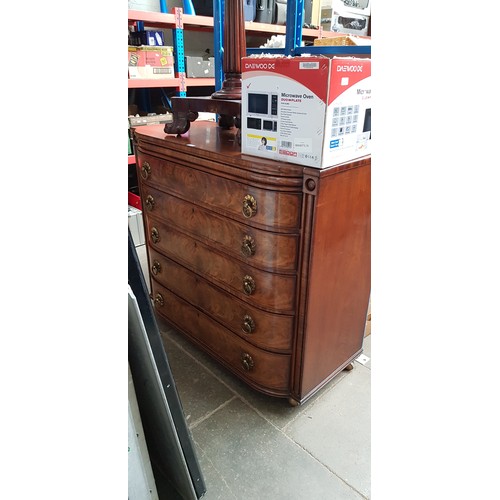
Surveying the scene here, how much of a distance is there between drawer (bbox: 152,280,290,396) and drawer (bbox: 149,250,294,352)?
4 centimetres

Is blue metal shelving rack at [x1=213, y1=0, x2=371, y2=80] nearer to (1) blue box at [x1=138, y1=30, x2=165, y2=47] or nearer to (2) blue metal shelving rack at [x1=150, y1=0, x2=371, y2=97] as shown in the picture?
(2) blue metal shelving rack at [x1=150, y1=0, x2=371, y2=97]

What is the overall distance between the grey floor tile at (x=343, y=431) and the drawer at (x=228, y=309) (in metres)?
0.31

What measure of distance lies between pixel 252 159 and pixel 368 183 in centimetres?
37

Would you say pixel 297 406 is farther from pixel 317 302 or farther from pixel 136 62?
pixel 136 62

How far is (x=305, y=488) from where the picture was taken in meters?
1.16

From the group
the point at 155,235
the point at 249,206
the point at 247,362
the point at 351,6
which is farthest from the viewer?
the point at 351,6

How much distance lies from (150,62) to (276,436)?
236 cm

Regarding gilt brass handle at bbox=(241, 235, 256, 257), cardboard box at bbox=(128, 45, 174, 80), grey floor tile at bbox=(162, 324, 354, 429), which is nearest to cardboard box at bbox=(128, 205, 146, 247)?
cardboard box at bbox=(128, 45, 174, 80)

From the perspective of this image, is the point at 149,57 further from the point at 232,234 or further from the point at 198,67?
the point at 232,234

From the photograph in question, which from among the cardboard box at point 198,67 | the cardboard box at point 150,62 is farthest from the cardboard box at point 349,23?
the cardboard box at point 150,62

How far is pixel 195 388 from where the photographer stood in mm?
1524

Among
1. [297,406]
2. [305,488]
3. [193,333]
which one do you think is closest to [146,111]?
[193,333]

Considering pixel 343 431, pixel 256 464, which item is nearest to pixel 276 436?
pixel 256 464

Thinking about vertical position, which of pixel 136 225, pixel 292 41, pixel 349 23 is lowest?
pixel 136 225
